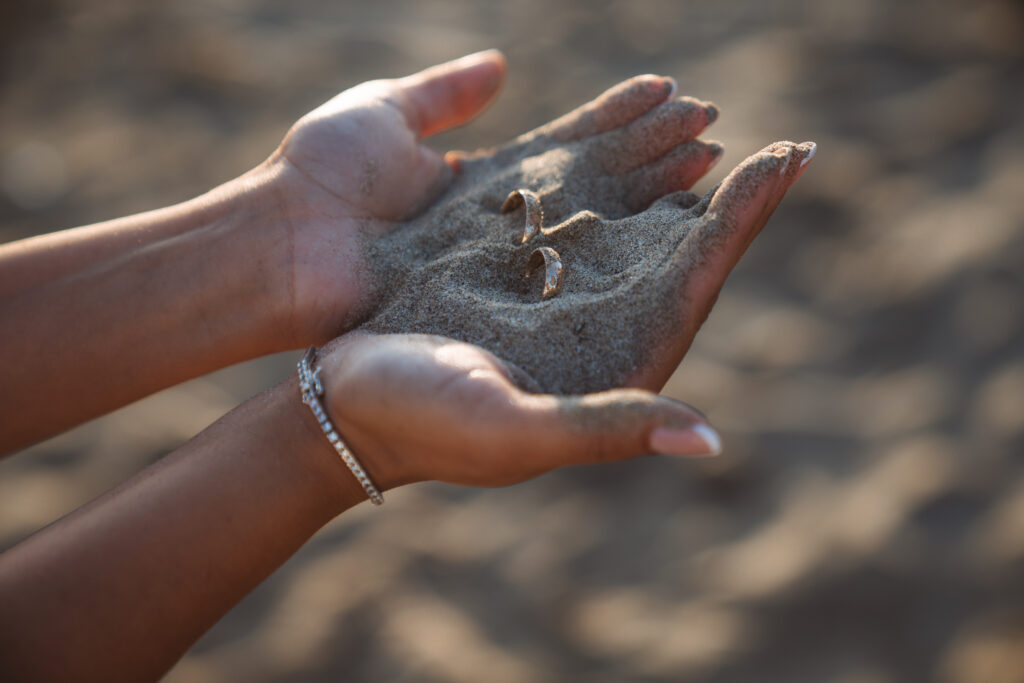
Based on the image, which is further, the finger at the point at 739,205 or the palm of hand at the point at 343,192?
the palm of hand at the point at 343,192

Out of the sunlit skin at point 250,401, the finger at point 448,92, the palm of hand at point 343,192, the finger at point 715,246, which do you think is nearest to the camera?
the sunlit skin at point 250,401

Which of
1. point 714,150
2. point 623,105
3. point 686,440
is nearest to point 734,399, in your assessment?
point 714,150

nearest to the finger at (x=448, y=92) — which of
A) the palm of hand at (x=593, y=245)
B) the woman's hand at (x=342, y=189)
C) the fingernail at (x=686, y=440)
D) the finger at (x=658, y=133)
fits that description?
the woman's hand at (x=342, y=189)

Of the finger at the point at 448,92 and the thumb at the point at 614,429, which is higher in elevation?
the finger at the point at 448,92

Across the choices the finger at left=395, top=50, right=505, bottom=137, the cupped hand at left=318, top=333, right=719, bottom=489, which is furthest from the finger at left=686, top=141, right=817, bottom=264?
the finger at left=395, top=50, right=505, bottom=137

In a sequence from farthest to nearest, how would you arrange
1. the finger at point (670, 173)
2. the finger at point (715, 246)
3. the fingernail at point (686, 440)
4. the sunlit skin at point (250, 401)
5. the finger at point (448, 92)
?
the finger at point (448, 92) → the finger at point (670, 173) → the finger at point (715, 246) → the sunlit skin at point (250, 401) → the fingernail at point (686, 440)

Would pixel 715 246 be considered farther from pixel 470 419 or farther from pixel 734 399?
pixel 734 399

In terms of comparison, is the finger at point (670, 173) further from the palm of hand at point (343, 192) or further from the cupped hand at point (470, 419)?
the cupped hand at point (470, 419)

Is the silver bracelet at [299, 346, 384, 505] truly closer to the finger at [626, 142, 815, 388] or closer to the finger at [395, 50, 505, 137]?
the finger at [626, 142, 815, 388]
